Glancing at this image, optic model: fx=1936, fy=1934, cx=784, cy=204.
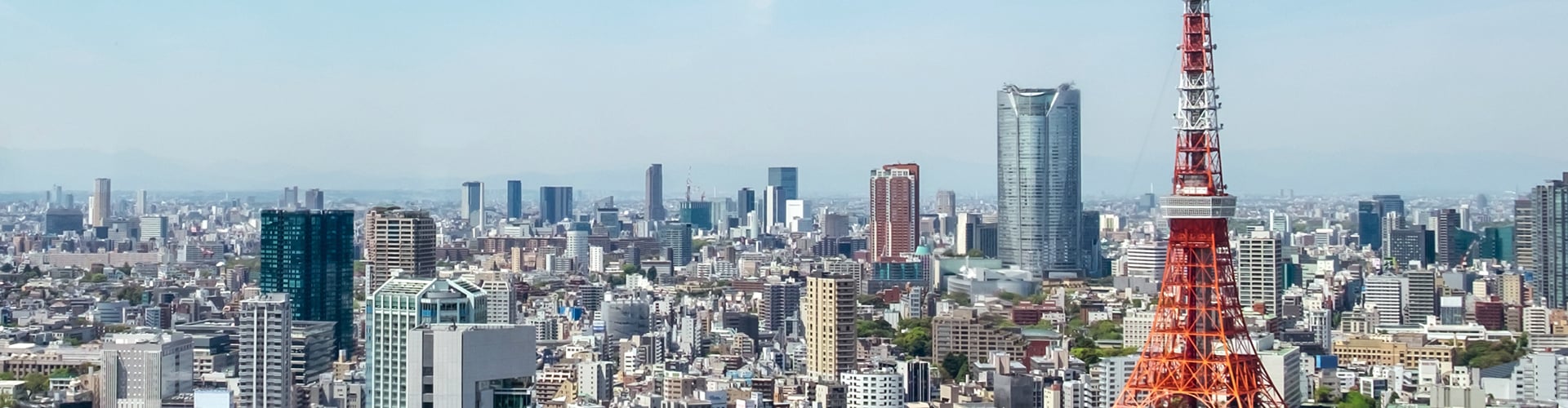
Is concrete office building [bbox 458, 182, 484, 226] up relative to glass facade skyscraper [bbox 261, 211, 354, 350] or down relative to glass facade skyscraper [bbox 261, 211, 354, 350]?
up

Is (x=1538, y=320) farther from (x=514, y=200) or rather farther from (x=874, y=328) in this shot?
(x=514, y=200)

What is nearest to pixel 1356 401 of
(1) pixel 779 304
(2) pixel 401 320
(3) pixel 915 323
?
(2) pixel 401 320

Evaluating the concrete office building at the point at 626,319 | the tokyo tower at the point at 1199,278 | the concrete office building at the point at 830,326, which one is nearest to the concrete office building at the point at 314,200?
the concrete office building at the point at 626,319

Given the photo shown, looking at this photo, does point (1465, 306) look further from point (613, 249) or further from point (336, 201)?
point (613, 249)

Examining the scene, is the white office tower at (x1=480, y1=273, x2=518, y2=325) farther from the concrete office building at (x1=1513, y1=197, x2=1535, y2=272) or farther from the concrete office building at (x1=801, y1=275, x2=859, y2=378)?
the concrete office building at (x1=1513, y1=197, x2=1535, y2=272)

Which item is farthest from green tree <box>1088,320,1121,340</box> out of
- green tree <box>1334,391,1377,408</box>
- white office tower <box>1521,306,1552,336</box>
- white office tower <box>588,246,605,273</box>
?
white office tower <box>588,246,605,273</box>

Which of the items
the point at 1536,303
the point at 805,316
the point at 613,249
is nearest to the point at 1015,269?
the point at 613,249
